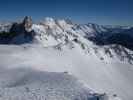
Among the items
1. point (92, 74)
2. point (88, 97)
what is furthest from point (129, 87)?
point (88, 97)

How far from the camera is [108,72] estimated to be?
232 feet

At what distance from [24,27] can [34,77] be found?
370ft

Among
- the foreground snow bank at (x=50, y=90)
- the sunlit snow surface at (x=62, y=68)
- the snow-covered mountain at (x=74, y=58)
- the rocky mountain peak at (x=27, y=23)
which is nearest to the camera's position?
the foreground snow bank at (x=50, y=90)

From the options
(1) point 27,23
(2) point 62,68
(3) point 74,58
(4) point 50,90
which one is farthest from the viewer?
(1) point 27,23

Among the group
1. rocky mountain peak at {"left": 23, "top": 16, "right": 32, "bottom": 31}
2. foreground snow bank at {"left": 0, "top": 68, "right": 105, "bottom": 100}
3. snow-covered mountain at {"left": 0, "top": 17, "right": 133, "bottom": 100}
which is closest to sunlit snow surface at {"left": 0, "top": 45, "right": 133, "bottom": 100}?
snow-covered mountain at {"left": 0, "top": 17, "right": 133, "bottom": 100}

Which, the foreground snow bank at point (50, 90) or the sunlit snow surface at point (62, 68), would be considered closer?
the foreground snow bank at point (50, 90)

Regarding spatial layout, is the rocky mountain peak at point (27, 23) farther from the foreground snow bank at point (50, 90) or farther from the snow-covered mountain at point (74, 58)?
the foreground snow bank at point (50, 90)

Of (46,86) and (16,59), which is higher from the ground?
(16,59)

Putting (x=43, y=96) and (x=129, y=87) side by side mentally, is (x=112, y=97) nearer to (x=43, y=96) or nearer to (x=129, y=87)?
(x=43, y=96)

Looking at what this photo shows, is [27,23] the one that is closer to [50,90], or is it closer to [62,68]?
[62,68]

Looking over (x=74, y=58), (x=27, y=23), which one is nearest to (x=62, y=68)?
(x=74, y=58)

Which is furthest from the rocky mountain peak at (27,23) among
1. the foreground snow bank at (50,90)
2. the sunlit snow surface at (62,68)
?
the foreground snow bank at (50,90)

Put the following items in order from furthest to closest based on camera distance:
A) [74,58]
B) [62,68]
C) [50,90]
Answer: [74,58] < [62,68] < [50,90]

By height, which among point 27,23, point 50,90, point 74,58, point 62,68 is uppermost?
point 27,23
